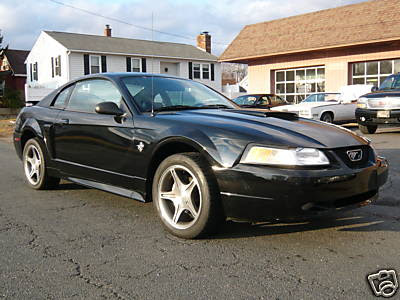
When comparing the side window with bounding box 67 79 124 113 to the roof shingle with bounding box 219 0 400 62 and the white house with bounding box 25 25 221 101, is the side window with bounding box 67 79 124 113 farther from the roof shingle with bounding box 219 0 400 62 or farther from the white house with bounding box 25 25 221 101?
the white house with bounding box 25 25 221 101

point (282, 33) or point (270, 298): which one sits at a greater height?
point (282, 33)

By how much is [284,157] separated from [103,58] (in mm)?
33070

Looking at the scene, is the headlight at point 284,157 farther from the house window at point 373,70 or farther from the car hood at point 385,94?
the house window at point 373,70

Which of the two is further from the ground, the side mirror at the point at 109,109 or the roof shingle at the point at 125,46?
the roof shingle at the point at 125,46

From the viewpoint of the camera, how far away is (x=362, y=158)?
3633 mm

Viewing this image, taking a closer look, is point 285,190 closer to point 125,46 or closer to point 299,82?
point 299,82

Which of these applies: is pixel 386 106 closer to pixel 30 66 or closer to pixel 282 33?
pixel 282 33

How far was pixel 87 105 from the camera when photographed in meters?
4.93

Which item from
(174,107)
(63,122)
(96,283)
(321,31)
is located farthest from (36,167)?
(321,31)

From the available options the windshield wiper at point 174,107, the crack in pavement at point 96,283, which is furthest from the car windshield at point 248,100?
the crack in pavement at point 96,283

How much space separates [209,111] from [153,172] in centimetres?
83

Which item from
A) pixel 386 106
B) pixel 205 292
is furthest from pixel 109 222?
pixel 386 106

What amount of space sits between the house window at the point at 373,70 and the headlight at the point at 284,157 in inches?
662

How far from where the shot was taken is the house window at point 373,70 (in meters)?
18.2
